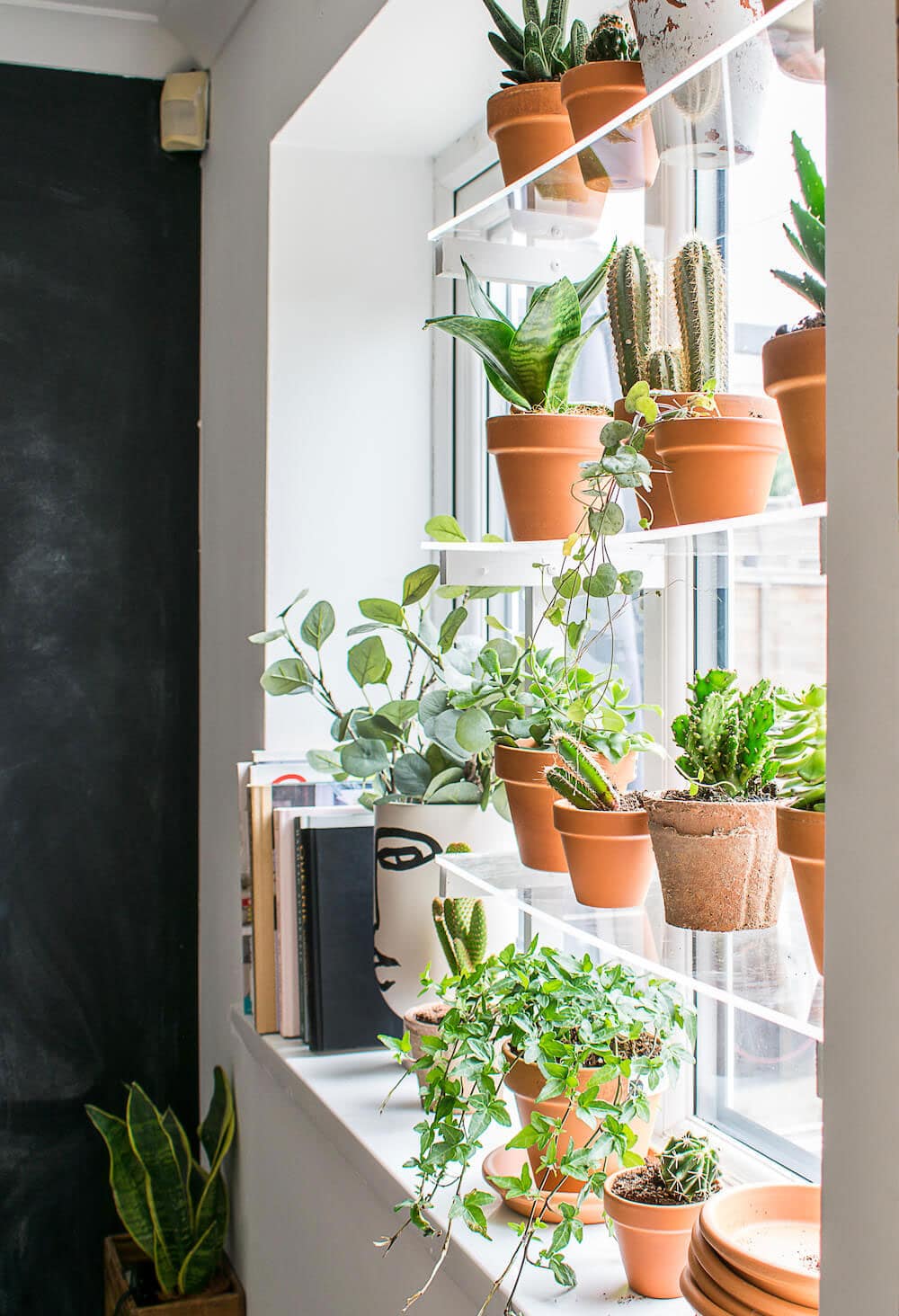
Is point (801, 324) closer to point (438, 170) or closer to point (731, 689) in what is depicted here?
point (731, 689)

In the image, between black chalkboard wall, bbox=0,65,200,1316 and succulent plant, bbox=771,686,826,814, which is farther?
black chalkboard wall, bbox=0,65,200,1316

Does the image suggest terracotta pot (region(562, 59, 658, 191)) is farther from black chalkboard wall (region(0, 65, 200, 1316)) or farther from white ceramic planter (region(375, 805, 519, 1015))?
black chalkboard wall (region(0, 65, 200, 1316))

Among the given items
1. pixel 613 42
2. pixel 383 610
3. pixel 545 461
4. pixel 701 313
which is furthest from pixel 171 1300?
pixel 613 42

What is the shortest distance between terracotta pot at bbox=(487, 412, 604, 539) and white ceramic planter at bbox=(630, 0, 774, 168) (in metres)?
0.29

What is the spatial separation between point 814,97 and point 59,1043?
7.11 feet

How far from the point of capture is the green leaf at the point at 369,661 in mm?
1732

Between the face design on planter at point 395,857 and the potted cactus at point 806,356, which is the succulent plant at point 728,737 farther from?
the face design on planter at point 395,857

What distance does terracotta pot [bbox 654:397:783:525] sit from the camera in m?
0.93

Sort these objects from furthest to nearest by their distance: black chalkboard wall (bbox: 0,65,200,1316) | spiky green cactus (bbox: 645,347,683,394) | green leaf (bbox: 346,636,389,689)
A: black chalkboard wall (bbox: 0,65,200,1316)
green leaf (bbox: 346,636,389,689)
spiky green cactus (bbox: 645,347,683,394)

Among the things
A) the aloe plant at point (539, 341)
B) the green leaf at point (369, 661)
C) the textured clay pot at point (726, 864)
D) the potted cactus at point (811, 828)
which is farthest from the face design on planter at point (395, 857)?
the potted cactus at point (811, 828)

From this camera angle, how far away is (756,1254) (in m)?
0.89

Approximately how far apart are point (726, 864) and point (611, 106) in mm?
634

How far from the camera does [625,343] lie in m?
1.09

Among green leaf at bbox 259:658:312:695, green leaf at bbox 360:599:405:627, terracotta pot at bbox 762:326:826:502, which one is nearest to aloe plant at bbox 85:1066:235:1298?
green leaf at bbox 259:658:312:695
